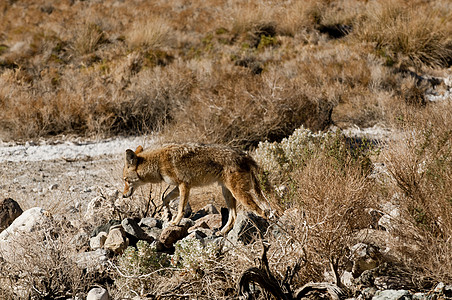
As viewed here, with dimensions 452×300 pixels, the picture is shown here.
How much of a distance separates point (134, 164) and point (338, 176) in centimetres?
276

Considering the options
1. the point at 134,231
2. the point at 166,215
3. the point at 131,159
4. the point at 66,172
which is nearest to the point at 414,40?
the point at 66,172

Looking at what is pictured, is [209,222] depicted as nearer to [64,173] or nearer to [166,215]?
[166,215]

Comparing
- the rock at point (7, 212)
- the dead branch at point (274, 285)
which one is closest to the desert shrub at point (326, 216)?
the dead branch at point (274, 285)

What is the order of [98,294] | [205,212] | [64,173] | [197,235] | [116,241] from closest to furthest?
1. [98,294]
2. [116,241]
3. [197,235]
4. [205,212]
5. [64,173]

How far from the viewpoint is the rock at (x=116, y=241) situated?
5387mm

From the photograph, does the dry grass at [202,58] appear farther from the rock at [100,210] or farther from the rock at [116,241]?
the rock at [116,241]

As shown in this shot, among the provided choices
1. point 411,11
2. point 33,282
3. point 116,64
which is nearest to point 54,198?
point 33,282

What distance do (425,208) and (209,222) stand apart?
295cm

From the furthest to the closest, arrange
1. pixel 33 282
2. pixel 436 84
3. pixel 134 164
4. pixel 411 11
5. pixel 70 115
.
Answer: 1. pixel 411 11
2. pixel 436 84
3. pixel 70 115
4. pixel 134 164
5. pixel 33 282

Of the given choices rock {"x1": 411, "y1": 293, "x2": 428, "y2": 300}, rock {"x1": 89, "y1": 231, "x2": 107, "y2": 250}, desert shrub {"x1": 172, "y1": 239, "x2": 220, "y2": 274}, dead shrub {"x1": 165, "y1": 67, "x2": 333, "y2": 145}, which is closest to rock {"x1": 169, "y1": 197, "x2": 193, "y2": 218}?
rock {"x1": 89, "y1": 231, "x2": 107, "y2": 250}

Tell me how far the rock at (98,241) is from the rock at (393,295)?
2.99 metres

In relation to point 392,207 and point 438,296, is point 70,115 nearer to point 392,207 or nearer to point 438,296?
point 392,207

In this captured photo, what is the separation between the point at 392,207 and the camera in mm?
5352

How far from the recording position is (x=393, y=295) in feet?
13.0
